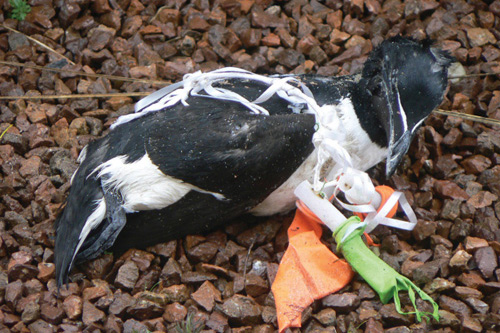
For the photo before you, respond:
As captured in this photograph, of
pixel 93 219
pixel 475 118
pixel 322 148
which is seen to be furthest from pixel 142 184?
pixel 475 118

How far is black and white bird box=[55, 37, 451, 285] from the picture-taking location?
1900 mm

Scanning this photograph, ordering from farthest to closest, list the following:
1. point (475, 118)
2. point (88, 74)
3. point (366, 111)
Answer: point (88, 74)
point (475, 118)
point (366, 111)

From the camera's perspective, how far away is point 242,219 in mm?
2229

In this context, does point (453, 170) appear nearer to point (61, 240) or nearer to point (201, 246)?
point (201, 246)

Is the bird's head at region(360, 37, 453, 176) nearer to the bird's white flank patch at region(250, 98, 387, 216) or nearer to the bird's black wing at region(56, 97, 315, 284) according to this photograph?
the bird's white flank patch at region(250, 98, 387, 216)

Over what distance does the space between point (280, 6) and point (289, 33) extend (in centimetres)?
18

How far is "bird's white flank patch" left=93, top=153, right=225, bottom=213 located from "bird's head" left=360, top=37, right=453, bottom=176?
22.9 inches

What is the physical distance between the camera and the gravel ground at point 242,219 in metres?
1.92

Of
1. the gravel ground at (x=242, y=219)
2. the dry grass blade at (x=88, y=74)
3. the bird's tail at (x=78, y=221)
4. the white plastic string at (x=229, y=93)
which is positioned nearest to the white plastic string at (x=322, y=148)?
the white plastic string at (x=229, y=93)

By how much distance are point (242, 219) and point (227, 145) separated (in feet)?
1.36

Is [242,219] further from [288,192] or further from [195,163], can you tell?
[195,163]

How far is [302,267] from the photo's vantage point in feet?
6.48

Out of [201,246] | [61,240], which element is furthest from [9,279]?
[201,246]

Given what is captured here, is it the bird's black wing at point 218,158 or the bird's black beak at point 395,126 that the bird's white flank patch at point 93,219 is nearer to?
the bird's black wing at point 218,158
